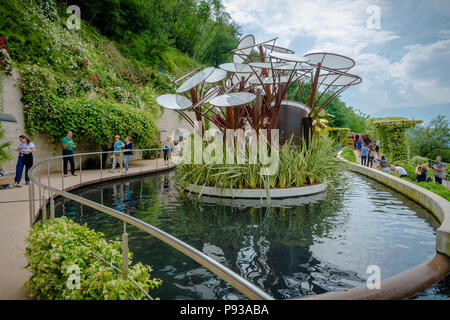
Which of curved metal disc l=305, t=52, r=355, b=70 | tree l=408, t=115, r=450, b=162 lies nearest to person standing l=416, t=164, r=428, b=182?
curved metal disc l=305, t=52, r=355, b=70

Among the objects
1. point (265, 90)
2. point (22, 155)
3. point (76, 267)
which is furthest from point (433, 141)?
point (76, 267)

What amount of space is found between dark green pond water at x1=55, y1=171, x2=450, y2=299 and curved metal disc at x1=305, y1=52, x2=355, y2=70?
Result: 161 inches

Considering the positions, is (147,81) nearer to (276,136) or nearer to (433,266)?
(276,136)

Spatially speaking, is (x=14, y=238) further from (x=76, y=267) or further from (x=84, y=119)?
(x=84, y=119)

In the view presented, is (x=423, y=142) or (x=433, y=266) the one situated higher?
→ (x=423, y=142)

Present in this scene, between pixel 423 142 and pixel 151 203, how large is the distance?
3010cm

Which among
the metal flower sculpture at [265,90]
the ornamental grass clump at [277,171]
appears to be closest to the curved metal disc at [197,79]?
the metal flower sculpture at [265,90]

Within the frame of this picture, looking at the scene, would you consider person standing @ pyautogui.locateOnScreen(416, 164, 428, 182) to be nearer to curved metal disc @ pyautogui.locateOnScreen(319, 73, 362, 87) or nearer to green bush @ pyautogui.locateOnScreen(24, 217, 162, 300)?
curved metal disc @ pyautogui.locateOnScreen(319, 73, 362, 87)

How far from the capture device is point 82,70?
1355 centimetres

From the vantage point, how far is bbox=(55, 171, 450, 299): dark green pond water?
3.21m

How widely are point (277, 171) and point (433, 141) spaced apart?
27886 mm

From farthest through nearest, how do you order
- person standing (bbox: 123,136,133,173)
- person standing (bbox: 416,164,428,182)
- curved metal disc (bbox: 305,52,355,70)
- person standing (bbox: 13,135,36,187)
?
person standing (bbox: 123,136,133,173), person standing (bbox: 416,164,428,182), curved metal disc (bbox: 305,52,355,70), person standing (bbox: 13,135,36,187)

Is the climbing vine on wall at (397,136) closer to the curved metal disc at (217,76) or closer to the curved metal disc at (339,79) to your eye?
the curved metal disc at (339,79)
